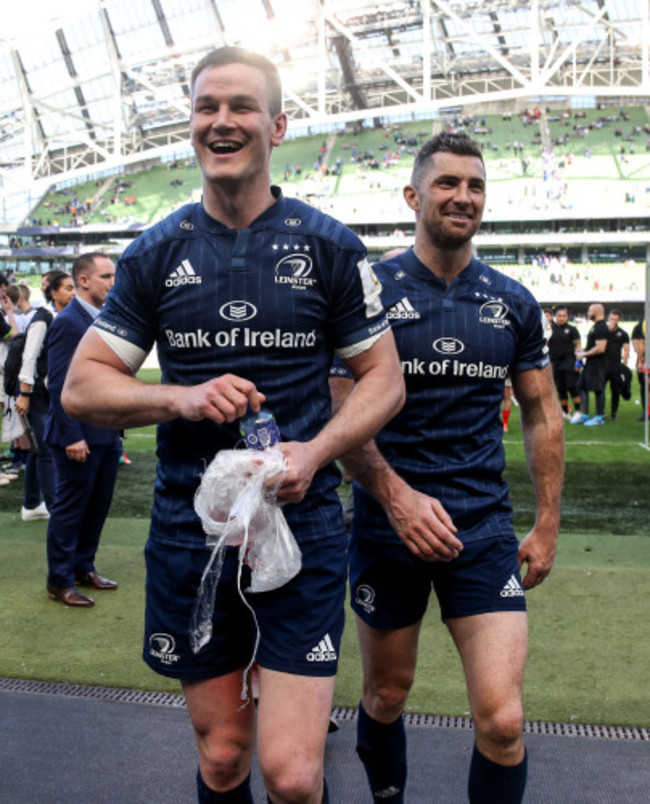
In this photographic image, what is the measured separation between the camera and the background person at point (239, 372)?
78.4 inches

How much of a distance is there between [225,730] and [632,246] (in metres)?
47.7

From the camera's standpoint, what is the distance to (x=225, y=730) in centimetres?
208

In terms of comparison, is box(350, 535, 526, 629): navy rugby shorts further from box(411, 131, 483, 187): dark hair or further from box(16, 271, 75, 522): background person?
box(16, 271, 75, 522): background person

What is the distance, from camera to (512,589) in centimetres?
243

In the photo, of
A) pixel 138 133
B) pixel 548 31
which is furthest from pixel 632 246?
pixel 138 133

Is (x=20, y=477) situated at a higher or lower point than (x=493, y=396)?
lower

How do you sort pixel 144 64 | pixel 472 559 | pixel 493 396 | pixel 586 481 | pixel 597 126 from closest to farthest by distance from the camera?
1. pixel 472 559
2. pixel 493 396
3. pixel 586 481
4. pixel 144 64
5. pixel 597 126

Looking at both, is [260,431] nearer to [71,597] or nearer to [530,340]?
[530,340]

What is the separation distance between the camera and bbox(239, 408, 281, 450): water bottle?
1.91 meters

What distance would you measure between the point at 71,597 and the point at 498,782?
3256mm

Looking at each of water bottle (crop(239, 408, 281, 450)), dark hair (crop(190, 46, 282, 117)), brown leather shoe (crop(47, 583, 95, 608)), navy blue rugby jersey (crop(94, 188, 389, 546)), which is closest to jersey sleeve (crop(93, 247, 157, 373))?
navy blue rugby jersey (crop(94, 188, 389, 546))

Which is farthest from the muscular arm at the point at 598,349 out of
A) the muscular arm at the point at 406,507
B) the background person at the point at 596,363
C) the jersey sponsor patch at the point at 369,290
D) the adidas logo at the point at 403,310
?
the jersey sponsor patch at the point at 369,290

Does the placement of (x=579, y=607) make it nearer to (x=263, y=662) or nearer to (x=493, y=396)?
(x=493, y=396)

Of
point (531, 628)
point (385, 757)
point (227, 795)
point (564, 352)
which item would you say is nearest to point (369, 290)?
point (227, 795)
